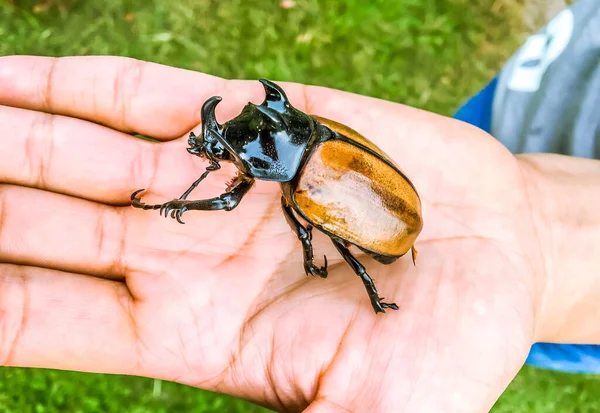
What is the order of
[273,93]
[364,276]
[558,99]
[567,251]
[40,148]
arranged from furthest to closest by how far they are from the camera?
[558,99], [567,251], [40,148], [273,93], [364,276]

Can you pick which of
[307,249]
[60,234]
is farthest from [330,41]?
[60,234]

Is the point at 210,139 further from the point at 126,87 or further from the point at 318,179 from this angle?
the point at 126,87

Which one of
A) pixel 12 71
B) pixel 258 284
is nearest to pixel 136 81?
pixel 12 71

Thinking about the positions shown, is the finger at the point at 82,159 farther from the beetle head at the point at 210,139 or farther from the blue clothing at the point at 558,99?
the blue clothing at the point at 558,99

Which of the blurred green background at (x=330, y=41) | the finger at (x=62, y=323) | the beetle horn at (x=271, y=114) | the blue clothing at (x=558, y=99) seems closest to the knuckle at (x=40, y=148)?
the finger at (x=62, y=323)

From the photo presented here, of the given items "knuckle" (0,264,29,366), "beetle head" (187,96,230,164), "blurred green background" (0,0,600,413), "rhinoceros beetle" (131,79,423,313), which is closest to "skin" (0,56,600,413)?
"knuckle" (0,264,29,366)

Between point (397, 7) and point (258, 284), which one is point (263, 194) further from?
point (397, 7)

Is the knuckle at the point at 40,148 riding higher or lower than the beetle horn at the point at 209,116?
lower
